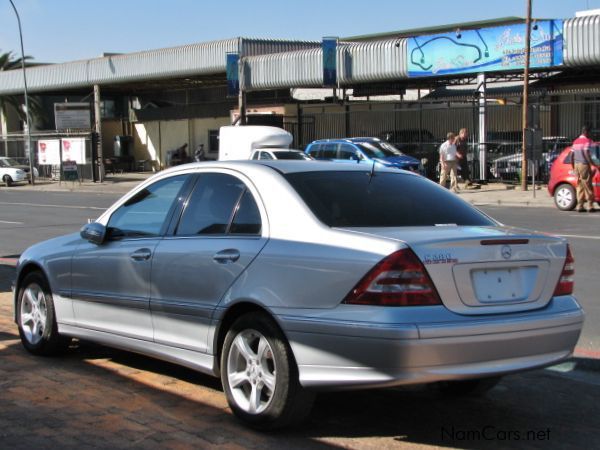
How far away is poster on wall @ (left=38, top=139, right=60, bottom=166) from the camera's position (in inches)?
1684

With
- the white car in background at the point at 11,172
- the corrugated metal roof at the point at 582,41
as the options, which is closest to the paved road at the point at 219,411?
the corrugated metal roof at the point at 582,41

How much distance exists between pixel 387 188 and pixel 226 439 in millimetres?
1856

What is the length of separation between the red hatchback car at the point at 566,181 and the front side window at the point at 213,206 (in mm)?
14906

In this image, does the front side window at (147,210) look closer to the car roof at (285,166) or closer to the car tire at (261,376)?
the car roof at (285,166)

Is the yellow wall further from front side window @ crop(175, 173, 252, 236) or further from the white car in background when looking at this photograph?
front side window @ crop(175, 173, 252, 236)

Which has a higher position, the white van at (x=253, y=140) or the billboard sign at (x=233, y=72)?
the billboard sign at (x=233, y=72)

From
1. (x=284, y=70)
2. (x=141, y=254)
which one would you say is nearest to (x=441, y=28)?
(x=284, y=70)

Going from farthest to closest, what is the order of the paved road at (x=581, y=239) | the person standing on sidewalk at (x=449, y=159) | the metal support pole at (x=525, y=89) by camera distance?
the person standing on sidewalk at (x=449, y=159), the metal support pole at (x=525, y=89), the paved road at (x=581, y=239)

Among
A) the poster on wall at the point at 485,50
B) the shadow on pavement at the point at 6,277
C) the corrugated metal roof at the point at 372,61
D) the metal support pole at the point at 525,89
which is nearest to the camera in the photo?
the shadow on pavement at the point at 6,277

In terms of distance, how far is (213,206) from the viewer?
5.16 m

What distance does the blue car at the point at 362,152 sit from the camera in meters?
26.9

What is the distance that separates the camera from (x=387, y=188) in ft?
16.9

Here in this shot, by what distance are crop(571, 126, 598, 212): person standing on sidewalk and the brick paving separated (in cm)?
1291

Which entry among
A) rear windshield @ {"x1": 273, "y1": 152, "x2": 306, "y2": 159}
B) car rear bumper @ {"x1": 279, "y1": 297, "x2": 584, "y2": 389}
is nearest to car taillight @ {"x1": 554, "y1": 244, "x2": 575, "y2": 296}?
car rear bumper @ {"x1": 279, "y1": 297, "x2": 584, "y2": 389}
